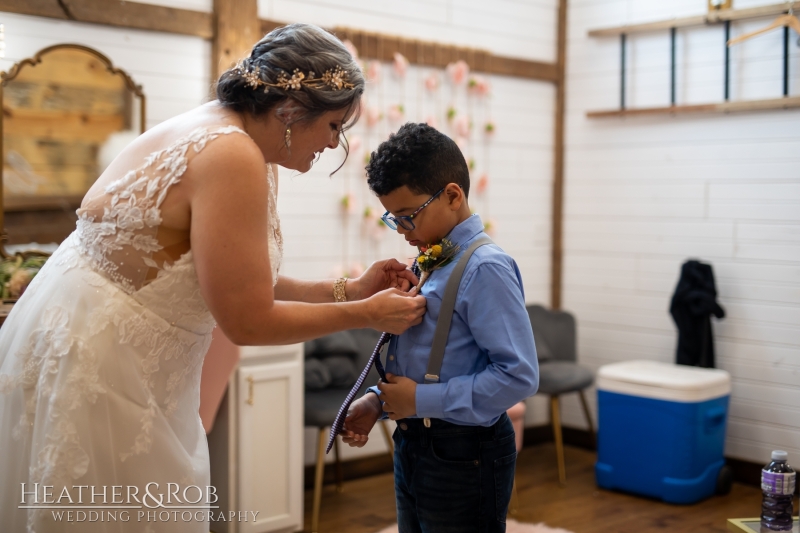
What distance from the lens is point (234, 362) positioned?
331cm

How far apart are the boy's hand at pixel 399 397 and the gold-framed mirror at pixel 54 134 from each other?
1957 mm

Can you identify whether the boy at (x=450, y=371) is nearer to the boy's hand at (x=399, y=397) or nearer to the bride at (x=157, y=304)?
the boy's hand at (x=399, y=397)

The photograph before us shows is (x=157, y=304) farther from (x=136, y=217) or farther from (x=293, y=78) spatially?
(x=293, y=78)

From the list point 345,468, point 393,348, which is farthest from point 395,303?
point 345,468

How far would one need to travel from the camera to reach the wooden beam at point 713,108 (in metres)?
4.12

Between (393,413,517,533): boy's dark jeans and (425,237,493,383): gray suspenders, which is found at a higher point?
(425,237,493,383): gray suspenders

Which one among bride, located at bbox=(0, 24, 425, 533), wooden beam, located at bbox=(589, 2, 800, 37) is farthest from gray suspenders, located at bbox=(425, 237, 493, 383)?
wooden beam, located at bbox=(589, 2, 800, 37)

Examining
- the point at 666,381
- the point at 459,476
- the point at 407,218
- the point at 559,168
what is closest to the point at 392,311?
the point at 407,218

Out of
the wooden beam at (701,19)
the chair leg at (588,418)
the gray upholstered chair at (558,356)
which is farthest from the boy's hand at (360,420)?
the wooden beam at (701,19)

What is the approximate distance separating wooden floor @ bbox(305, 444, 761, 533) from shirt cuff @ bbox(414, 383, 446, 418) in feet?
6.57

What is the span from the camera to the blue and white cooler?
→ 399 cm

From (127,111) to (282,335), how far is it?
2.22 m

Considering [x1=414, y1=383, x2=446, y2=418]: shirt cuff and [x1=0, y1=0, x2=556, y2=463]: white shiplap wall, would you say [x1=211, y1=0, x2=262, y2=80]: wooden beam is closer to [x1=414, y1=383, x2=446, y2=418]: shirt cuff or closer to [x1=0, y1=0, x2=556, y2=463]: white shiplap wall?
[x1=0, y1=0, x2=556, y2=463]: white shiplap wall

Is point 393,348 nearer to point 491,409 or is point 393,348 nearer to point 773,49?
point 491,409
